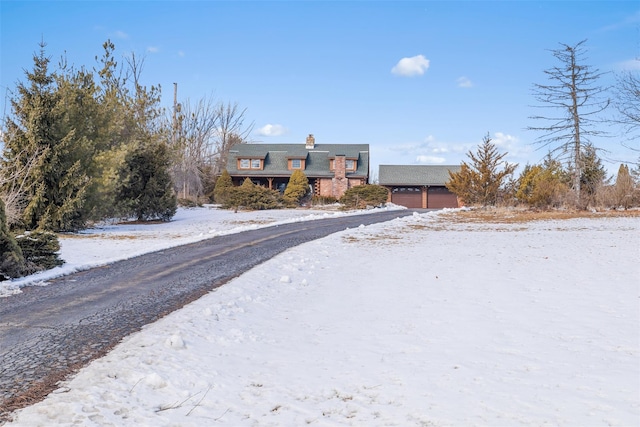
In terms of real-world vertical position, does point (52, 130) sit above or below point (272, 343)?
above

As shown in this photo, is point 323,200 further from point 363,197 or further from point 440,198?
point 440,198

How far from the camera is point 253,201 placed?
34.5 m

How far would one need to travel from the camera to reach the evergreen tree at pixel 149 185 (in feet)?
76.5

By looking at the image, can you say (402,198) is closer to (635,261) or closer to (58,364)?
(635,261)

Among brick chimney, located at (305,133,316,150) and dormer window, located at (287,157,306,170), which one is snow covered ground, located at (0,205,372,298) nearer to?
dormer window, located at (287,157,306,170)

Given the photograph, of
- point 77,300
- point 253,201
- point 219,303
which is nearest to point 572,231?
point 219,303

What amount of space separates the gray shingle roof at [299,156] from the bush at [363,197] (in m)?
7.01

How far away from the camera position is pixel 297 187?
40062 millimetres

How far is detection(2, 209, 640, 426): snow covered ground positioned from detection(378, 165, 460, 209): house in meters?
37.8

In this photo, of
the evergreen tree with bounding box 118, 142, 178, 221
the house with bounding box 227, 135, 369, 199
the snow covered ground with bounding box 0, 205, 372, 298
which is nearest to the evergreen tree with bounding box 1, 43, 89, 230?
the snow covered ground with bounding box 0, 205, 372, 298

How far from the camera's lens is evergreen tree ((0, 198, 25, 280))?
8422 millimetres

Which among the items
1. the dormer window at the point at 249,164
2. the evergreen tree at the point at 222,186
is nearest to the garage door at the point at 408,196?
the dormer window at the point at 249,164

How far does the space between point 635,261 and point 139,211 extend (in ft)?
70.9

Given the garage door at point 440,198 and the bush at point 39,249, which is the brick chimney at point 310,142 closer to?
the garage door at point 440,198
